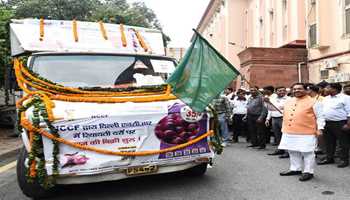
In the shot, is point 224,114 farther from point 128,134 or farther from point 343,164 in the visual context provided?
point 128,134

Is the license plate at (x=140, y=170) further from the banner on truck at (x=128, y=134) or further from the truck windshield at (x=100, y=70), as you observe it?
the truck windshield at (x=100, y=70)

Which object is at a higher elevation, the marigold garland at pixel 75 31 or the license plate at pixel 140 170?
the marigold garland at pixel 75 31

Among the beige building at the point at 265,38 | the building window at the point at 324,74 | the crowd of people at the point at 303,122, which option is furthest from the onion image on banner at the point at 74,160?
the beige building at the point at 265,38

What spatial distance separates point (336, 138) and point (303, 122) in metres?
1.84

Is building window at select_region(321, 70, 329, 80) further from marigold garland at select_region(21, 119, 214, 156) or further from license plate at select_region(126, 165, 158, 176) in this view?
license plate at select_region(126, 165, 158, 176)

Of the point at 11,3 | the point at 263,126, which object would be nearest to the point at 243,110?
the point at 263,126

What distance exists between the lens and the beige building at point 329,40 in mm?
13586

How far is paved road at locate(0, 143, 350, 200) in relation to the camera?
485 cm

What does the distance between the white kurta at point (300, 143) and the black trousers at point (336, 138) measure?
4.68 feet

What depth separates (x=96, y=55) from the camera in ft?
19.2

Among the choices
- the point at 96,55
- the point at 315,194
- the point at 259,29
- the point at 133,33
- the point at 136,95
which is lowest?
the point at 315,194

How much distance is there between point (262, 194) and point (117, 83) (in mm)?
2499

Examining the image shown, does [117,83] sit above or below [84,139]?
above

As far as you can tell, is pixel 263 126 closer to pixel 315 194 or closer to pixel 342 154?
pixel 342 154
